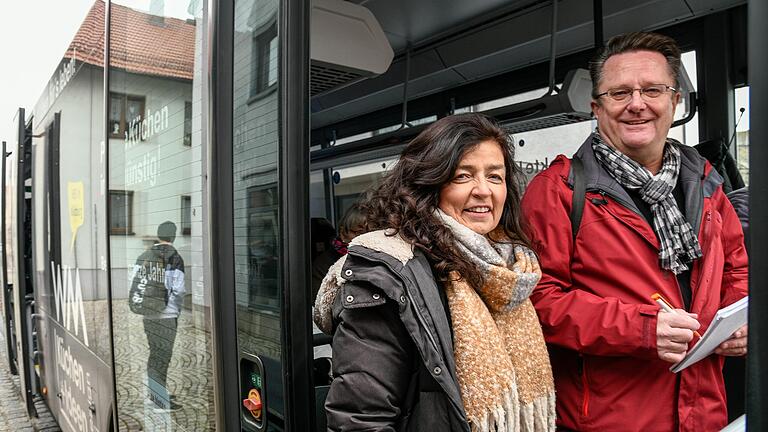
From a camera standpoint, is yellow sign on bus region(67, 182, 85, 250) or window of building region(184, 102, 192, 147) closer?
window of building region(184, 102, 192, 147)

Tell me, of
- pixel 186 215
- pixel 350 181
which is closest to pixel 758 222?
pixel 186 215

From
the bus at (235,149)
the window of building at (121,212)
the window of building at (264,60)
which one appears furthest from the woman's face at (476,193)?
the window of building at (121,212)

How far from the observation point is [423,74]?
484 centimetres

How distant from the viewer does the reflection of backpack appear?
6.53 ft

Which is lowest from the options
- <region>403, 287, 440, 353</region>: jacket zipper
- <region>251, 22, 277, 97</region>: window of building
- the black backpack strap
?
<region>403, 287, 440, 353</region>: jacket zipper

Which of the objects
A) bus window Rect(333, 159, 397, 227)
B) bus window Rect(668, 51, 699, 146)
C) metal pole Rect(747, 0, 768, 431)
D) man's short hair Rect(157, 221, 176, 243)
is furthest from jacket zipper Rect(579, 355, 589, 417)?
bus window Rect(333, 159, 397, 227)

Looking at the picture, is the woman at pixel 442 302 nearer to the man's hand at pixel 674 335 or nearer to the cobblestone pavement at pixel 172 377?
the man's hand at pixel 674 335

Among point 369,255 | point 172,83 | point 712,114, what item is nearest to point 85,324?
point 172,83

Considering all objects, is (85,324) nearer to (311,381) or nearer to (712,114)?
(311,381)

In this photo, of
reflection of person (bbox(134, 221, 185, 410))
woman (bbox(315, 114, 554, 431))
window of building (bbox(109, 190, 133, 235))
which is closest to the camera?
woman (bbox(315, 114, 554, 431))

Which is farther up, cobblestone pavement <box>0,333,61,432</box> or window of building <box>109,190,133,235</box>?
window of building <box>109,190,133,235</box>

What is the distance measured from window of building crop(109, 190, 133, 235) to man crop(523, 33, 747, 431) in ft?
4.71

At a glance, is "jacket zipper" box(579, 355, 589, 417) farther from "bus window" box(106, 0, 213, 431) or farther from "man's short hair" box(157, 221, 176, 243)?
"man's short hair" box(157, 221, 176, 243)

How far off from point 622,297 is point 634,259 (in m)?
0.11
